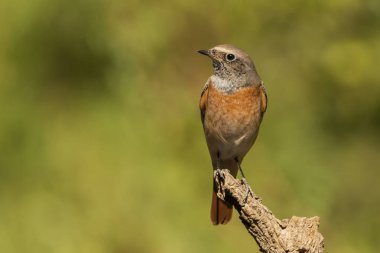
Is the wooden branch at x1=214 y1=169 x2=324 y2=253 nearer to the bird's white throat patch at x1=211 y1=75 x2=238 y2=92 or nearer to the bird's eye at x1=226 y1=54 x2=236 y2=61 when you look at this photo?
the bird's white throat patch at x1=211 y1=75 x2=238 y2=92

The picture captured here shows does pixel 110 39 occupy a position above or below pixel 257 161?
above

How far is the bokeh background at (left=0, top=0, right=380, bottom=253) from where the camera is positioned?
36.0 feet

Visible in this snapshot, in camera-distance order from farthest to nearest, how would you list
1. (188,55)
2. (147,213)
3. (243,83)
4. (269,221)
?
(188,55), (147,213), (243,83), (269,221)

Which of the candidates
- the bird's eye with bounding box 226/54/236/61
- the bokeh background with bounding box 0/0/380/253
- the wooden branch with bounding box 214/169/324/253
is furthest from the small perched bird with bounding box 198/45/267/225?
the bokeh background with bounding box 0/0/380/253

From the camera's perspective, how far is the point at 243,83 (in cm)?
820

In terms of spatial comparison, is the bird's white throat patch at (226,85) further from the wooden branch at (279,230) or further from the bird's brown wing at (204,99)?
the wooden branch at (279,230)

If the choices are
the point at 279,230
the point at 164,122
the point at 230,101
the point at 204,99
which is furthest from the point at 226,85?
the point at 164,122

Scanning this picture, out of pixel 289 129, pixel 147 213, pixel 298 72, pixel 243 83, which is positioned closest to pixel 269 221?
pixel 243 83

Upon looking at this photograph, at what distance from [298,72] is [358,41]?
900 millimetres

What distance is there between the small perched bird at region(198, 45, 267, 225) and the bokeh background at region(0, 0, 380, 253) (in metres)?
2.66

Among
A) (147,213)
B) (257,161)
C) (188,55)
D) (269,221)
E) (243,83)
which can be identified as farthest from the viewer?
(188,55)

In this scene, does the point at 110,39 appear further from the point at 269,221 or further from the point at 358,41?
the point at 269,221

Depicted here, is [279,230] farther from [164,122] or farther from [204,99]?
[164,122]

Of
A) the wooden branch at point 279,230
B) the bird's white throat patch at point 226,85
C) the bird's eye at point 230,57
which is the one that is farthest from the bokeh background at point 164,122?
the wooden branch at point 279,230
